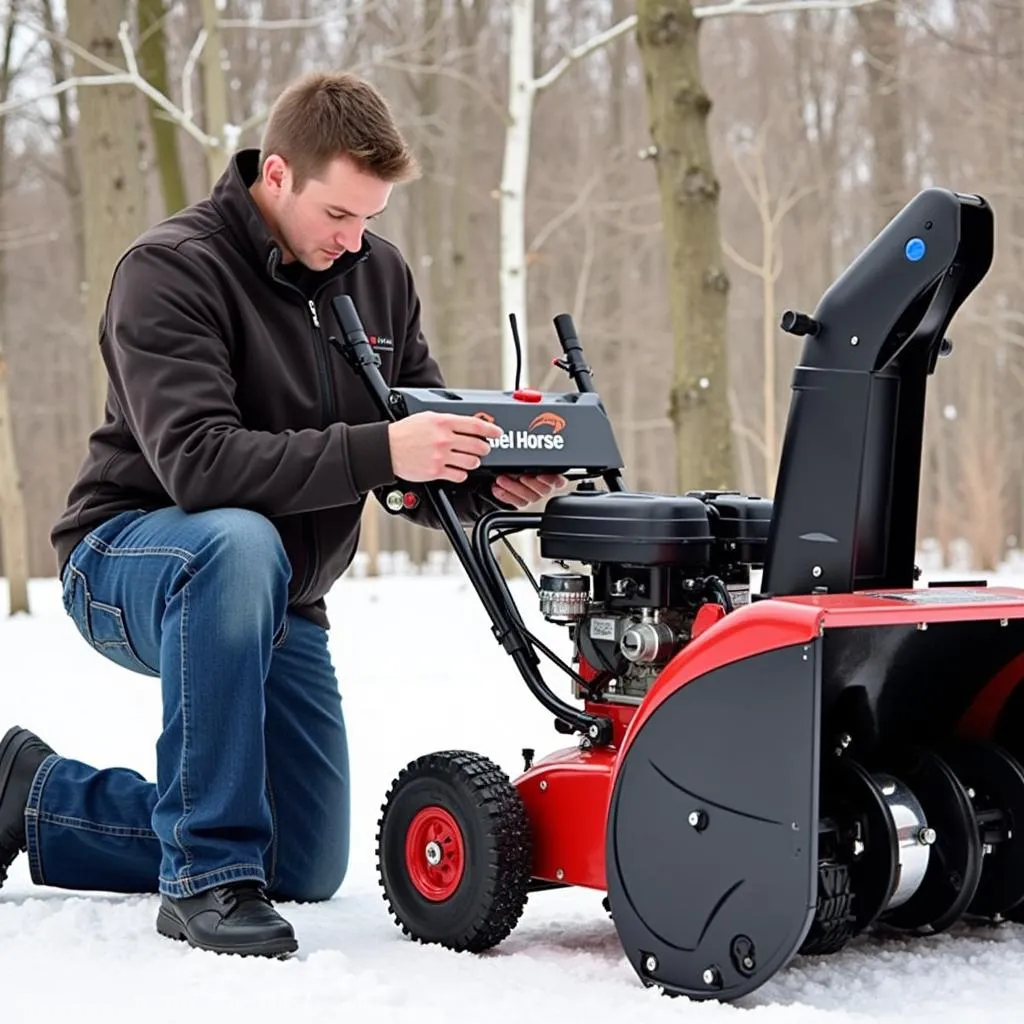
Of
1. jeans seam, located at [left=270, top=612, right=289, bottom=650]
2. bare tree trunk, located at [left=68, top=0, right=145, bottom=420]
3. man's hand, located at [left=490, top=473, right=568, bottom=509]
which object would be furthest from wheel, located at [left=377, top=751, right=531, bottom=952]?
bare tree trunk, located at [left=68, top=0, right=145, bottom=420]

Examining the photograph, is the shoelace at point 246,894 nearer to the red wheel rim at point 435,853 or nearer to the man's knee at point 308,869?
the red wheel rim at point 435,853

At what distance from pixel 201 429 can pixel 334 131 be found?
59cm

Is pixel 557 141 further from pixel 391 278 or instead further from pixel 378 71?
pixel 391 278

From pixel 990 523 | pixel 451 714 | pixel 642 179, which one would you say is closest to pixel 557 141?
pixel 642 179

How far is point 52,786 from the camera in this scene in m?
2.98

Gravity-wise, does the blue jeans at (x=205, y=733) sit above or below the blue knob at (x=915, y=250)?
below

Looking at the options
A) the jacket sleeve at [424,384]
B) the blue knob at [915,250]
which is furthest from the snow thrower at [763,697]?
the jacket sleeve at [424,384]

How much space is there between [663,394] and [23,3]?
10.0 meters

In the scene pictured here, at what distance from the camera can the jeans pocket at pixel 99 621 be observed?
2.80 m

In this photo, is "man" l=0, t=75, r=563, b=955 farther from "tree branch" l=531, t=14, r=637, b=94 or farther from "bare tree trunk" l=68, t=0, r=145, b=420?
"tree branch" l=531, t=14, r=637, b=94

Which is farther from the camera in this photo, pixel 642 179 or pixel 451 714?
pixel 642 179

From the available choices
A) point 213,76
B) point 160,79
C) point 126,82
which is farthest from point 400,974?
point 160,79

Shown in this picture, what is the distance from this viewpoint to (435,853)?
2.63m

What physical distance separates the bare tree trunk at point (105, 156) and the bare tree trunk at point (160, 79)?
139cm
